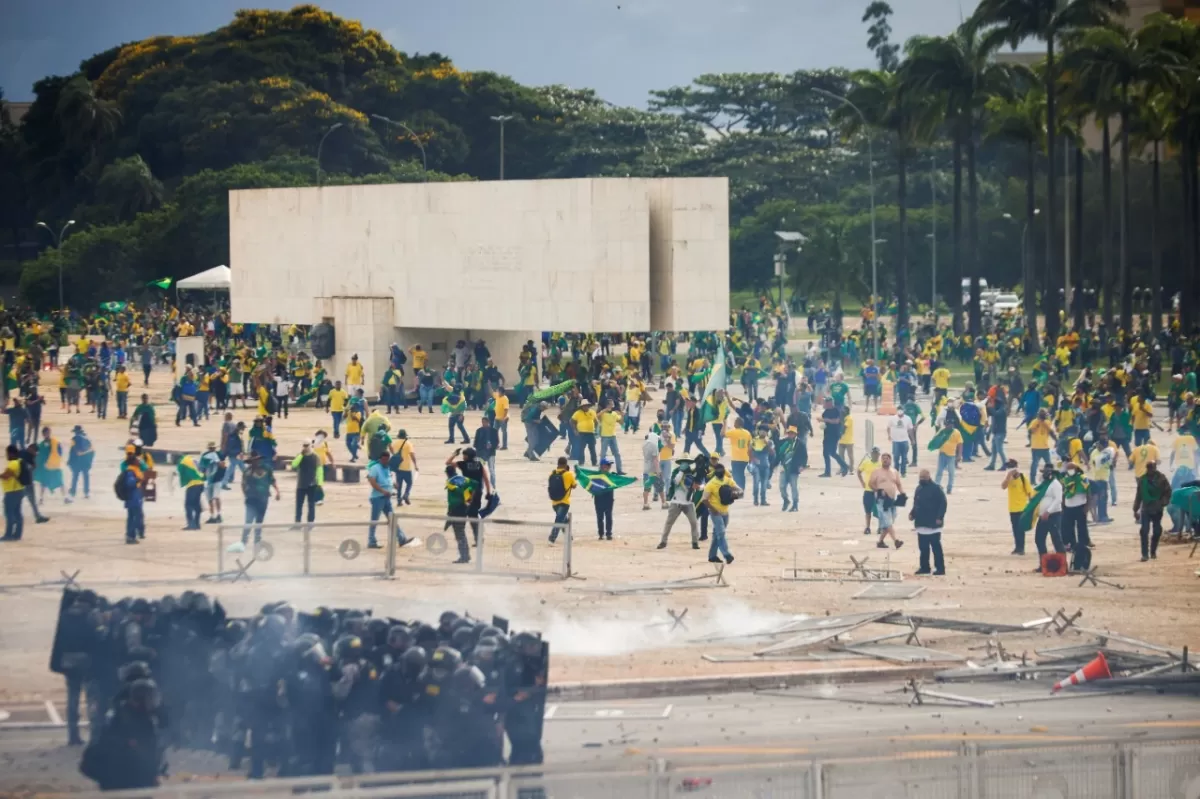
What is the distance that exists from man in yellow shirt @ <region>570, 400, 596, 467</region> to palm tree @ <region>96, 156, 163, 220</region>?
7691 cm

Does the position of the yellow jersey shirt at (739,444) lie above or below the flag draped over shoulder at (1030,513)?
above

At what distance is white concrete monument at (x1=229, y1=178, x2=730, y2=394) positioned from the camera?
4188 centimetres

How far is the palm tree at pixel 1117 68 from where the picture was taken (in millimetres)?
66562

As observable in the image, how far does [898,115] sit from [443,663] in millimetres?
63565

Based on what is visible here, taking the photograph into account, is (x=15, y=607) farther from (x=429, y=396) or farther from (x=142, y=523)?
(x=429, y=396)

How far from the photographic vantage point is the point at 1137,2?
110 metres

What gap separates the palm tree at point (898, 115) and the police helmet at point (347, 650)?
186 ft

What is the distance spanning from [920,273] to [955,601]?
81160 mm

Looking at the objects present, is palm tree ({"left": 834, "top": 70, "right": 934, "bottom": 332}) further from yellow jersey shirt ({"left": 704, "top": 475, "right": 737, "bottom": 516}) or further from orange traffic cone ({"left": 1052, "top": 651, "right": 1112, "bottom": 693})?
orange traffic cone ({"left": 1052, "top": 651, "right": 1112, "bottom": 693})

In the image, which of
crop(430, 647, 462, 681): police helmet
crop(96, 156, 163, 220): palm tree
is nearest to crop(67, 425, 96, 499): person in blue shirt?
crop(430, 647, 462, 681): police helmet

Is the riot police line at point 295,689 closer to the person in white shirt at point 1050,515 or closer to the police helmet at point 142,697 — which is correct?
the police helmet at point 142,697

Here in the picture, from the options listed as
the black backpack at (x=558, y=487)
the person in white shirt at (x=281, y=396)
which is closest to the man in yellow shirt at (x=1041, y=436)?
the black backpack at (x=558, y=487)

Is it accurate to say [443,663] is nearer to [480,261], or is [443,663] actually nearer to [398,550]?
[398,550]

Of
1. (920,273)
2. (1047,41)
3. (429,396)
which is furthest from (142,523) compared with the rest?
(920,273)
